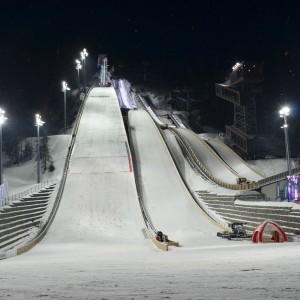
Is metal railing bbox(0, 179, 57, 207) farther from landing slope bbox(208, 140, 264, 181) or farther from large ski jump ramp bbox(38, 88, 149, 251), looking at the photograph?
landing slope bbox(208, 140, 264, 181)

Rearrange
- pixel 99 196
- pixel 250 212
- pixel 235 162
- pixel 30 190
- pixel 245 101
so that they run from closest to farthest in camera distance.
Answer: pixel 250 212, pixel 99 196, pixel 30 190, pixel 235 162, pixel 245 101

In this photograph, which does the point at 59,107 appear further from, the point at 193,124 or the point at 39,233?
the point at 39,233

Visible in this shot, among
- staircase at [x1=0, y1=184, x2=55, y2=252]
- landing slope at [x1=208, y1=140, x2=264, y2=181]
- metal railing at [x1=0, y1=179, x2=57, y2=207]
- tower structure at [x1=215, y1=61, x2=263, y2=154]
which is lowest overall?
staircase at [x1=0, y1=184, x2=55, y2=252]

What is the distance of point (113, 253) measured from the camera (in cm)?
1365

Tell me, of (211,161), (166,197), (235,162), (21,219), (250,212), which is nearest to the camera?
(21,219)

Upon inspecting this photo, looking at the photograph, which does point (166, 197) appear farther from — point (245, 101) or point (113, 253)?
point (245, 101)

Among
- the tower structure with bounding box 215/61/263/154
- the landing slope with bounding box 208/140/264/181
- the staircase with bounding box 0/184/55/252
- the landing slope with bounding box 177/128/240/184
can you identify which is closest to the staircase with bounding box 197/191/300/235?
the landing slope with bounding box 177/128/240/184

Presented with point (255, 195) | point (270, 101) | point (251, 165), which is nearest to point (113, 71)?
point (270, 101)

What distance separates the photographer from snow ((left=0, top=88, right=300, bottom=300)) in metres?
4.41

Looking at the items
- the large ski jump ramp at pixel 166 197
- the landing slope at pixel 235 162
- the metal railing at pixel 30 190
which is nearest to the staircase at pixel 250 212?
the large ski jump ramp at pixel 166 197

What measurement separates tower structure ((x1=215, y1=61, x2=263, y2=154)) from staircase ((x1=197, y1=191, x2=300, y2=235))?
16.6m

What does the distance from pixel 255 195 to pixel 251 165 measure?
517 inches

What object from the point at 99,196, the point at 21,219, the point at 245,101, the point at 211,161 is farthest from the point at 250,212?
the point at 245,101

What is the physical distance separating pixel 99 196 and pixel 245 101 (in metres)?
25.4
